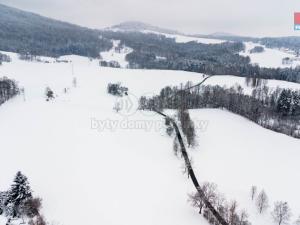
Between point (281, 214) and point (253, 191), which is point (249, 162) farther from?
point (281, 214)

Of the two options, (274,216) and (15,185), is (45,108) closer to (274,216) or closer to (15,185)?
(15,185)

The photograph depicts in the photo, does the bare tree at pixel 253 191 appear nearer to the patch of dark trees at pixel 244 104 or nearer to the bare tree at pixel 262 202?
the bare tree at pixel 262 202

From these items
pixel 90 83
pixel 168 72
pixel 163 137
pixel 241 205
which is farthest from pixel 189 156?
pixel 168 72

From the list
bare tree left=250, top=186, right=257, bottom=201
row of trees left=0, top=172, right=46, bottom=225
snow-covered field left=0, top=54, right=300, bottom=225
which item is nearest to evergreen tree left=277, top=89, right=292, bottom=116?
snow-covered field left=0, top=54, right=300, bottom=225

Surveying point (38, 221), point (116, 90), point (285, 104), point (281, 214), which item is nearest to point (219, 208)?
point (281, 214)

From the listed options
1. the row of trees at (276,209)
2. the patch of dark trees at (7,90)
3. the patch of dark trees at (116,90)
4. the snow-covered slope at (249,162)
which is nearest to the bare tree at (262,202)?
the row of trees at (276,209)

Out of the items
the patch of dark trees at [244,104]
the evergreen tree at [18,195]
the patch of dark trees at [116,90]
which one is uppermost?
the patch of dark trees at [116,90]
